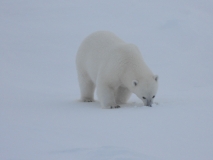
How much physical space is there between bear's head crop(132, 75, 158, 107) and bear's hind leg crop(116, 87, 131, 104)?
2.47 feet

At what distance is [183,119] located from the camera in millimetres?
4129

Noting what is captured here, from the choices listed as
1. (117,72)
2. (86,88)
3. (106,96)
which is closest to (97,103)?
(86,88)

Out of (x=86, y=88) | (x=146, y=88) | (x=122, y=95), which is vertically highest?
(x=86, y=88)

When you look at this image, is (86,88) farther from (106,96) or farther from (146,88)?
(146,88)

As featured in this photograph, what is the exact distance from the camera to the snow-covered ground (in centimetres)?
337

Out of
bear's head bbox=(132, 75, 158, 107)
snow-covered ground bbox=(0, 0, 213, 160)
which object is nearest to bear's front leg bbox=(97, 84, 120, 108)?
snow-covered ground bbox=(0, 0, 213, 160)

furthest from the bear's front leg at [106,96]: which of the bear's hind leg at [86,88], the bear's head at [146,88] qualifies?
the bear's hind leg at [86,88]

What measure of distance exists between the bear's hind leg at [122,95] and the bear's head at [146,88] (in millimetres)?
753

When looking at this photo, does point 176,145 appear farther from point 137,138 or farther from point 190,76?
point 190,76

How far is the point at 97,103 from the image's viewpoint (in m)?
7.31

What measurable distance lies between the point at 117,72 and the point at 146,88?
0.57m

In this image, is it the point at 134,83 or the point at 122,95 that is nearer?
the point at 134,83

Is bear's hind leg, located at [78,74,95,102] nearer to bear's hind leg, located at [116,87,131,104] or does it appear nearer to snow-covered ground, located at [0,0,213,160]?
snow-covered ground, located at [0,0,213,160]

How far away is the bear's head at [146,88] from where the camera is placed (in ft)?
19.7
